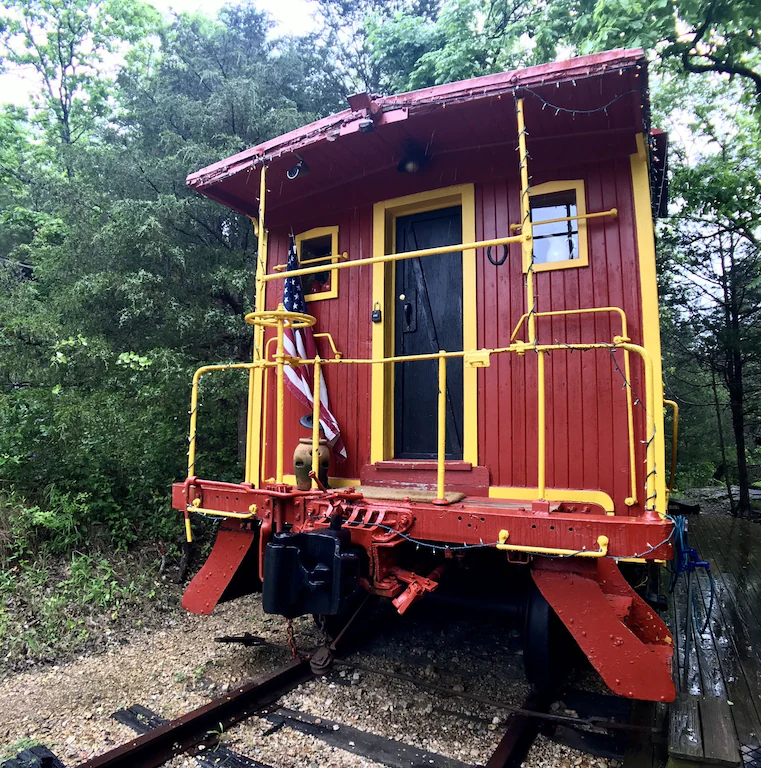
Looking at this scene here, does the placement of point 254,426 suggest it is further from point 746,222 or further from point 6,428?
point 746,222

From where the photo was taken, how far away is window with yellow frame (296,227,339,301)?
4832mm

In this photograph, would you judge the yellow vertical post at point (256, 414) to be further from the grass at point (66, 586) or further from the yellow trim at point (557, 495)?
the yellow trim at point (557, 495)

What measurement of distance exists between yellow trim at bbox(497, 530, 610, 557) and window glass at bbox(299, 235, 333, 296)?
290cm

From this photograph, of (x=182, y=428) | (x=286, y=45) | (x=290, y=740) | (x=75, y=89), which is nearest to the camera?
(x=290, y=740)

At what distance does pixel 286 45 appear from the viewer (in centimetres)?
1098

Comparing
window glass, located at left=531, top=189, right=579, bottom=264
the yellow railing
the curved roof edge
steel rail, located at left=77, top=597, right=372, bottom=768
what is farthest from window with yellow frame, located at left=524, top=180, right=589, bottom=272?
steel rail, located at left=77, top=597, right=372, bottom=768

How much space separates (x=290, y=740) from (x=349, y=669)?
3.04ft

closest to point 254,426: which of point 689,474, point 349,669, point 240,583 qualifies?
point 240,583

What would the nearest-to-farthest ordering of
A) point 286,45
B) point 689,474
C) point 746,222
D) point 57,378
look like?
point 57,378 < point 746,222 < point 286,45 < point 689,474

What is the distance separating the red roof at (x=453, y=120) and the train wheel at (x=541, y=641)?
294cm

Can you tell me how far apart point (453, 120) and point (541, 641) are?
3330 mm

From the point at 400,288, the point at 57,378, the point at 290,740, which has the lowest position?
the point at 290,740

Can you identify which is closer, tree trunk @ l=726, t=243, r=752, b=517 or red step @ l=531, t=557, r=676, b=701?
red step @ l=531, t=557, r=676, b=701

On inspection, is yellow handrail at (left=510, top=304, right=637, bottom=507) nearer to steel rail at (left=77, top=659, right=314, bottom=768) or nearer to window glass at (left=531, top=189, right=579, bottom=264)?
window glass at (left=531, top=189, right=579, bottom=264)
